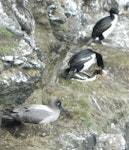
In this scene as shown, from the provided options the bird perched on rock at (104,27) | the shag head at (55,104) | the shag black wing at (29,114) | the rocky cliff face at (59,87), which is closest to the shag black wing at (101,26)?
the bird perched on rock at (104,27)

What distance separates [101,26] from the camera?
15906 mm

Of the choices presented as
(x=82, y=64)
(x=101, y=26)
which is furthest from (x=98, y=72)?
(x=101, y=26)

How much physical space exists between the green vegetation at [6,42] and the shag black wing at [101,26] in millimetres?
6345

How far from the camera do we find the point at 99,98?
12.8 m

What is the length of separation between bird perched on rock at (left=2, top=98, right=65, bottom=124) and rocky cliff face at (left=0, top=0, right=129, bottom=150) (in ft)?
0.84

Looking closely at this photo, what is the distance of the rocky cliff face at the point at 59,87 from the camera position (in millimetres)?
9367

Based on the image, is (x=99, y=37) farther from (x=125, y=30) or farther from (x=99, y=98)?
(x=99, y=98)

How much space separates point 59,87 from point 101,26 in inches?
141

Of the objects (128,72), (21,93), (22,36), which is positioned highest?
(22,36)

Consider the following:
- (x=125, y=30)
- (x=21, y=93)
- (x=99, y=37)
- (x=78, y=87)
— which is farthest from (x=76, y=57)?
(x=21, y=93)

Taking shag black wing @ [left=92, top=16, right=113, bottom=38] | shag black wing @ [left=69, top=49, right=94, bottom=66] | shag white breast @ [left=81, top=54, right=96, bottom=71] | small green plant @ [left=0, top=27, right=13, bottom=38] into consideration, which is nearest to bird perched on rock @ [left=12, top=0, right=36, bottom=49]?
small green plant @ [left=0, top=27, right=13, bottom=38]

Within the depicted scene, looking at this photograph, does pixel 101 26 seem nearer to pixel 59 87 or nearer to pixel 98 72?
pixel 98 72

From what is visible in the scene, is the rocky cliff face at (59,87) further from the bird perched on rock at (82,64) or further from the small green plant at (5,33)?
the bird perched on rock at (82,64)

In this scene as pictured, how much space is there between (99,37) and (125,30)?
1.11 metres
